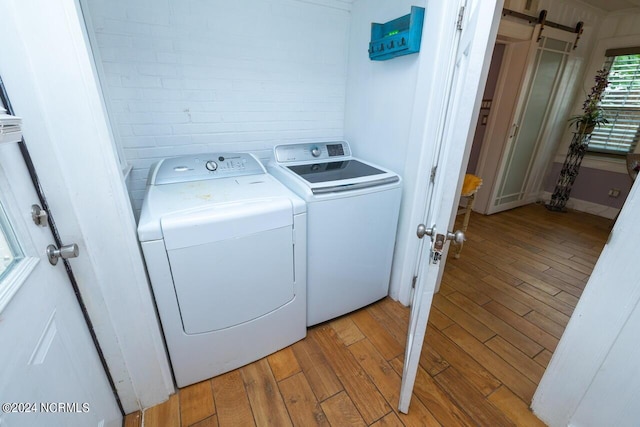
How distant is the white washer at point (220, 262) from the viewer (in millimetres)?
1096

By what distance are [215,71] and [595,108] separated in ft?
14.2

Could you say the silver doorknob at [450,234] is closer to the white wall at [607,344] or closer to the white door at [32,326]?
the white wall at [607,344]

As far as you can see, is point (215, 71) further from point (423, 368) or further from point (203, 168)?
point (423, 368)

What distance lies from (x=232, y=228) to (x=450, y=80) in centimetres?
112

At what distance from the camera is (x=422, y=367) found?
1478mm

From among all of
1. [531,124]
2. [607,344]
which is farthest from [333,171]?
[531,124]

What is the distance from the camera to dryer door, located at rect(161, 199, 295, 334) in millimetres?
1093

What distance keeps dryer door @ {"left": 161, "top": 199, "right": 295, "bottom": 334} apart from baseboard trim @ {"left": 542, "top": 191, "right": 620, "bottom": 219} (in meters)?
4.40

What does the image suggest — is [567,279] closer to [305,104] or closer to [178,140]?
A: [305,104]

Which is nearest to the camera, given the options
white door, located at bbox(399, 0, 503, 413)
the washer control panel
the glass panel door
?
white door, located at bbox(399, 0, 503, 413)

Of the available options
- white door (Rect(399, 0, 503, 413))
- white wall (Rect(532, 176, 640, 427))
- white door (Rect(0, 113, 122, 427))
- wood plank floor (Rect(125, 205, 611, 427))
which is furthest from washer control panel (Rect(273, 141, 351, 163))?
white wall (Rect(532, 176, 640, 427))

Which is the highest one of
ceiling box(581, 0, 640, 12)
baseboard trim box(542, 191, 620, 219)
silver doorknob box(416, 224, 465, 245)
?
ceiling box(581, 0, 640, 12)

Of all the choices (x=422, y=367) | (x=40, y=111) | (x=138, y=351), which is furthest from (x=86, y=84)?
(x=422, y=367)

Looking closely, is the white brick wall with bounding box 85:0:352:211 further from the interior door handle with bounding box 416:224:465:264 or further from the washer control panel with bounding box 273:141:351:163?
the interior door handle with bounding box 416:224:465:264
